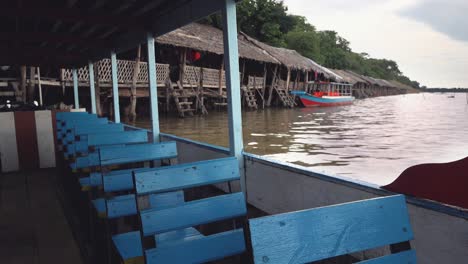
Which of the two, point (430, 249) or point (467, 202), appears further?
point (430, 249)

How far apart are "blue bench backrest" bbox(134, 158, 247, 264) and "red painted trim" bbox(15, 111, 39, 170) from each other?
4873 millimetres

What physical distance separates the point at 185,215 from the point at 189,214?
0.07 ft

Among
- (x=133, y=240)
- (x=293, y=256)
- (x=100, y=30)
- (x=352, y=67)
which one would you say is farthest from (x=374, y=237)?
(x=352, y=67)

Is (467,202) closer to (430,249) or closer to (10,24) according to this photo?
(430,249)

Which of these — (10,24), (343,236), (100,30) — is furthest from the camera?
(100,30)

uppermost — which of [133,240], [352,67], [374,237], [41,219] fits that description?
[352,67]

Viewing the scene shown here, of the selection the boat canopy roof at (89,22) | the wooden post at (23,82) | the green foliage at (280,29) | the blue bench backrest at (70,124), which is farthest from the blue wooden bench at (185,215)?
the green foliage at (280,29)

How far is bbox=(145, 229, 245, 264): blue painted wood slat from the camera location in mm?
1626

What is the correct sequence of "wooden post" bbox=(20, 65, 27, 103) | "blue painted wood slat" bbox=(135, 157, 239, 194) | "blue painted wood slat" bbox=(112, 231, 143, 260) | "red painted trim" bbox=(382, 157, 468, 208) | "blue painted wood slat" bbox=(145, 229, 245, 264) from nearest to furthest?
1. "red painted trim" bbox=(382, 157, 468, 208)
2. "blue painted wood slat" bbox=(145, 229, 245, 264)
3. "blue painted wood slat" bbox=(135, 157, 239, 194)
4. "blue painted wood slat" bbox=(112, 231, 143, 260)
5. "wooden post" bbox=(20, 65, 27, 103)

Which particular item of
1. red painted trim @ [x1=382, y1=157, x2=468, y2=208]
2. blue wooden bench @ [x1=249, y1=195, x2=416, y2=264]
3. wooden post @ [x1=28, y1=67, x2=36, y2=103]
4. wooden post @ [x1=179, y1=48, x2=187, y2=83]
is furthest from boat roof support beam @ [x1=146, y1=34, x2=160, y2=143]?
wooden post @ [x1=179, y1=48, x2=187, y2=83]

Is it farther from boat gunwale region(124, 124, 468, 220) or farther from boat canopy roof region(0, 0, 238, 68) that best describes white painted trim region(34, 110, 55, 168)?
boat gunwale region(124, 124, 468, 220)

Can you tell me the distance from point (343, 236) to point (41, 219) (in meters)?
3.20

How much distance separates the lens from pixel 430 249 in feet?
5.57

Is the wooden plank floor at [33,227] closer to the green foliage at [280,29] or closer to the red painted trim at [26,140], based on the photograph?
the red painted trim at [26,140]
